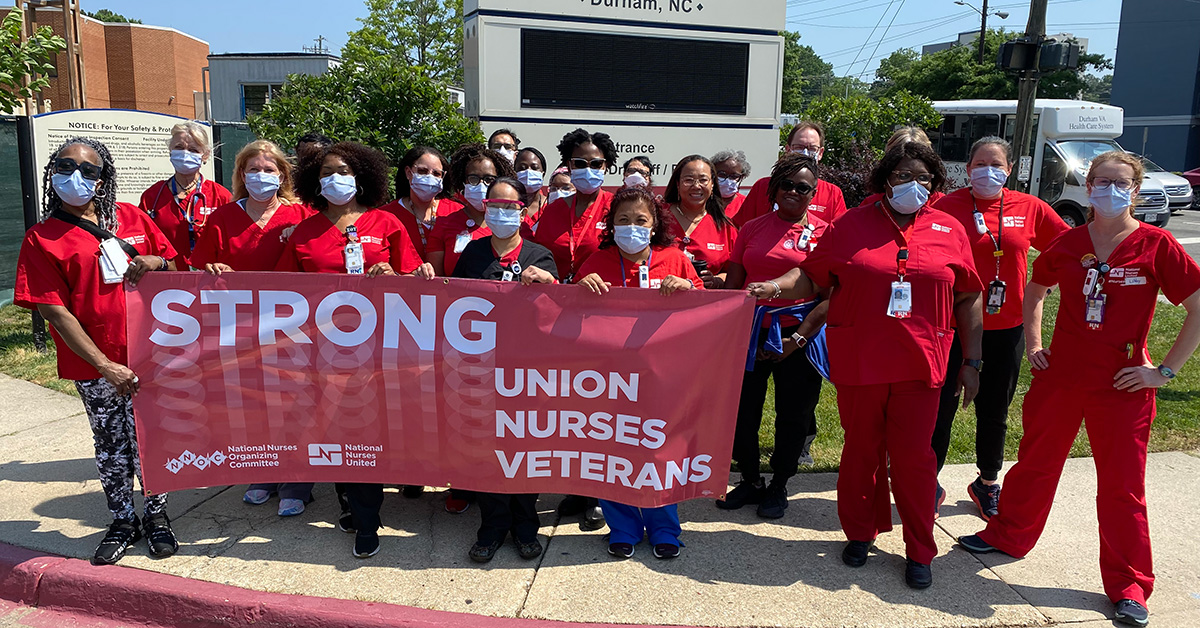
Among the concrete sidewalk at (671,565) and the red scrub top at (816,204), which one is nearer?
the concrete sidewalk at (671,565)

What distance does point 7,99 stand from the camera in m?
8.28

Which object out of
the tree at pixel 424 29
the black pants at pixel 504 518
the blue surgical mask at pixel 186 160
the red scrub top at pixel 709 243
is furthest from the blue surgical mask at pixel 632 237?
the tree at pixel 424 29

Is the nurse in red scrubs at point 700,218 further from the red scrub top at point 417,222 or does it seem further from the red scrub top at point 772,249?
Result: the red scrub top at point 417,222

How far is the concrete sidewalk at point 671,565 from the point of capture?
12.0 ft

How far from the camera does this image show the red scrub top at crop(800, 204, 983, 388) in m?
3.69

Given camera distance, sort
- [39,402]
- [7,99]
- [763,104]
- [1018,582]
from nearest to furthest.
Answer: [1018,582] → [39,402] → [7,99] → [763,104]

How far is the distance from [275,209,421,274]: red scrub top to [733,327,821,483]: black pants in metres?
2.03

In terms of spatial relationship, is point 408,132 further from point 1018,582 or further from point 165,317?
point 1018,582

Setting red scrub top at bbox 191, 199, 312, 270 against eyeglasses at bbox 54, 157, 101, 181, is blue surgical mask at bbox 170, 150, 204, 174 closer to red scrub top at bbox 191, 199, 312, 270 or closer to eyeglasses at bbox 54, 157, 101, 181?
red scrub top at bbox 191, 199, 312, 270

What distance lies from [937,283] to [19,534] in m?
4.93

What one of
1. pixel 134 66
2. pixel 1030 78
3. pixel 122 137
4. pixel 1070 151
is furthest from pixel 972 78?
pixel 134 66

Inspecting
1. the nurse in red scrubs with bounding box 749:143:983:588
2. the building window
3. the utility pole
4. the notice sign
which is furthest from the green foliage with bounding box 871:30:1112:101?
the nurse in red scrubs with bounding box 749:143:983:588

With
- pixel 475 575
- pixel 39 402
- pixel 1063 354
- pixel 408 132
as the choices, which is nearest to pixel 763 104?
pixel 408 132

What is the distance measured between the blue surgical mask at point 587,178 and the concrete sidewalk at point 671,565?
194 centimetres
